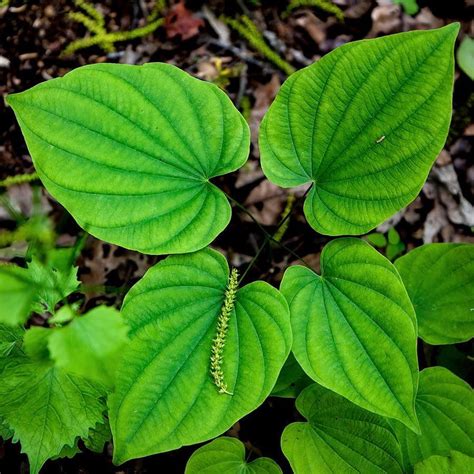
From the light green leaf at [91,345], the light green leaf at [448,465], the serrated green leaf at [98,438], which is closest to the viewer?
the light green leaf at [91,345]

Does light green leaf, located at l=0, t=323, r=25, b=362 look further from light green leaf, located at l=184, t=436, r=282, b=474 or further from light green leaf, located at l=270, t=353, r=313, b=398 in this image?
light green leaf, located at l=270, t=353, r=313, b=398

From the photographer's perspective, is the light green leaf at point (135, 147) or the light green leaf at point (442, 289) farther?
the light green leaf at point (442, 289)

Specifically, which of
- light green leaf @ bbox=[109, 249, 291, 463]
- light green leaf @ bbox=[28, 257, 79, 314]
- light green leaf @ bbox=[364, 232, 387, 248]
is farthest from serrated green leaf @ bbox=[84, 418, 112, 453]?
light green leaf @ bbox=[364, 232, 387, 248]

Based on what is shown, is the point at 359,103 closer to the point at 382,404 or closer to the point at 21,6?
the point at 382,404

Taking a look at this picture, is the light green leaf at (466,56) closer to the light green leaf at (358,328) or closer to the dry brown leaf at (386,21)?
the dry brown leaf at (386,21)

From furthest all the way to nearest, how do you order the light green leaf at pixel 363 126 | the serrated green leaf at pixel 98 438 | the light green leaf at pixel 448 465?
the serrated green leaf at pixel 98 438, the light green leaf at pixel 448 465, the light green leaf at pixel 363 126

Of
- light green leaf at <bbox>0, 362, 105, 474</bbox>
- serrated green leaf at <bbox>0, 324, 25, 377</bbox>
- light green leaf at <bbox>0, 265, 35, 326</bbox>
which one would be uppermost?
light green leaf at <bbox>0, 265, 35, 326</bbox>

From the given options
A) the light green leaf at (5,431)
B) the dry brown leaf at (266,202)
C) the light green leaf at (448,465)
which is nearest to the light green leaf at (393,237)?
the dry brown leaf at (266,202)
